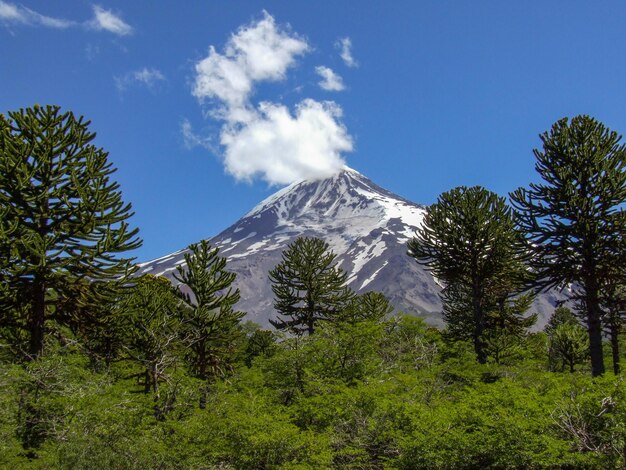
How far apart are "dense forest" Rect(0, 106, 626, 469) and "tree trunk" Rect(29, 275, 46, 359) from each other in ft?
0.12

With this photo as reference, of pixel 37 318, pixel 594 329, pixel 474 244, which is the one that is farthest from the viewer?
pixel 474 244

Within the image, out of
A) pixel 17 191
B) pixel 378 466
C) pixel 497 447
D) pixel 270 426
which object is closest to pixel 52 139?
pixel 17 191

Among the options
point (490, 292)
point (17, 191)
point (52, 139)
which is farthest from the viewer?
point (490, 292)

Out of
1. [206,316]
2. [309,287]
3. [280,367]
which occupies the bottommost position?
[280,367]

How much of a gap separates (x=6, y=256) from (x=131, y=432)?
544cm

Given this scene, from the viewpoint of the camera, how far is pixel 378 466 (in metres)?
10.5

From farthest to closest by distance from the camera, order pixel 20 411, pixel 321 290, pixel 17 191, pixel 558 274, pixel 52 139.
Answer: pixel 321 290 → pixel 558 274 → pixel 52 139 → pixel 17 191 → pixel 20 411

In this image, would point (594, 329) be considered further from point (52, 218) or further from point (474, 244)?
point (52, 218)

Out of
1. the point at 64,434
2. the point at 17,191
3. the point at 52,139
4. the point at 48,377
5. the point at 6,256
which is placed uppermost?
the point at 52,139

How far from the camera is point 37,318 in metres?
12.4

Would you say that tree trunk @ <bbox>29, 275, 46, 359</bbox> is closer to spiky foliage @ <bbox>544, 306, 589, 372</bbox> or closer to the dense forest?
the dense forest

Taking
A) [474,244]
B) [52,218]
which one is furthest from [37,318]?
[474,244]

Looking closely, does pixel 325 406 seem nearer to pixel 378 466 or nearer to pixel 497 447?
pixel 378 466

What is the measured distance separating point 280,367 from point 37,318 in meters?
7.57
